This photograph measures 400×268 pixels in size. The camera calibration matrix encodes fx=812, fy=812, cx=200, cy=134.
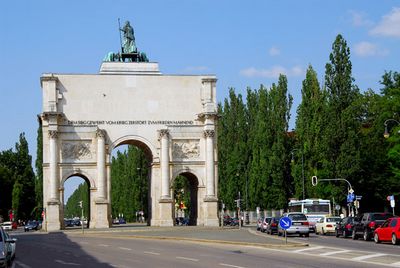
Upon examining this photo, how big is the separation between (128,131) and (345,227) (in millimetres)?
31564

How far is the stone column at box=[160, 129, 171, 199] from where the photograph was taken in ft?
261

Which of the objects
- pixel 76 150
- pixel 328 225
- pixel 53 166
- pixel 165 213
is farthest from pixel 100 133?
pixel 328 225

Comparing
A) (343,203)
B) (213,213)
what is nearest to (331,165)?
(343,203)

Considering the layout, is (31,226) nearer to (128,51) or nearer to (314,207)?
(128,51)

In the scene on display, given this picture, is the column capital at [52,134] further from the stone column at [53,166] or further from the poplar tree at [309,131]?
the poplar tree at [309,131]

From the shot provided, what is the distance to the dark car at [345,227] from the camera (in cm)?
5394

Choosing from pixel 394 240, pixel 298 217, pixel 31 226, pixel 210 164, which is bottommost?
pixel 31 226

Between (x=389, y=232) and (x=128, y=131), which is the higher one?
(x=128, y=131)

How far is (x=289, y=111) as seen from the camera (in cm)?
9362

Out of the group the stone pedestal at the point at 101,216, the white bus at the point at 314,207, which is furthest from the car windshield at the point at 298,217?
the stone pedestal at the point at 101,216

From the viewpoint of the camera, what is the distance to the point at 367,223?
4947 cm

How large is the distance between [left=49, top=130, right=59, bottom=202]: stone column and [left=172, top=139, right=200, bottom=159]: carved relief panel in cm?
1170

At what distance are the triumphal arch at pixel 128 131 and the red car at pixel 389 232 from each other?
118ft

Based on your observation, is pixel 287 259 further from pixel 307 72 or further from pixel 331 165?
pixel 307 72
